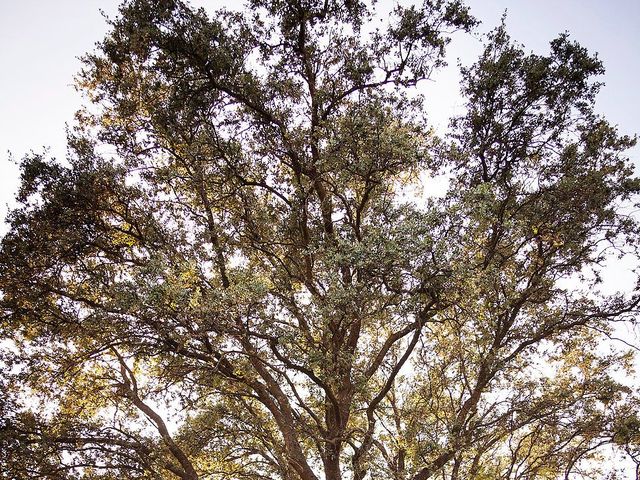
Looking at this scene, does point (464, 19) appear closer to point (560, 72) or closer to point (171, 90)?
point (560, 72)

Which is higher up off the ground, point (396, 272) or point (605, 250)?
point (605, 250)

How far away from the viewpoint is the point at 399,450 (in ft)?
38.2

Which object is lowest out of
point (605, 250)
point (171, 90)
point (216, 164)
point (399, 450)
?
point (399, 450)

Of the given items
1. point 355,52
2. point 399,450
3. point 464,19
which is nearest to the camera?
point 464,19

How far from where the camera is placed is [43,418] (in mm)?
10492

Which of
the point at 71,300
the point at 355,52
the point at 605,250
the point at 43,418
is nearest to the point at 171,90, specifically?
the point at 355,52

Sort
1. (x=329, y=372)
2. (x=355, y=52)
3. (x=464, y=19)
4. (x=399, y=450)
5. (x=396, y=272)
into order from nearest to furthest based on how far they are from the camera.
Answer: (x=396, y=272)
(x=329, y=372)
(x=464, y=19)
(x=355, y=52)
(x=399, y=450)

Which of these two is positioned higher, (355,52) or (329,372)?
(355,52)

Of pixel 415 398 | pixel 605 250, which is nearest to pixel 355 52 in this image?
pixel 605 250

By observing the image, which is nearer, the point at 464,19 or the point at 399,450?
the point at 464,19

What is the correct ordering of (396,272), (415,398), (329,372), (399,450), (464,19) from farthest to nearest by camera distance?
1. (415,398)
2. (399,450)
3. (464,19)
4. (329,372)
5. (396,272)

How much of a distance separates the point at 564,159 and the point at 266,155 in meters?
5.88

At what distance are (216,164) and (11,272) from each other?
4.19m

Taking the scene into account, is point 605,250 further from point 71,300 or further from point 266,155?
point 71,300
